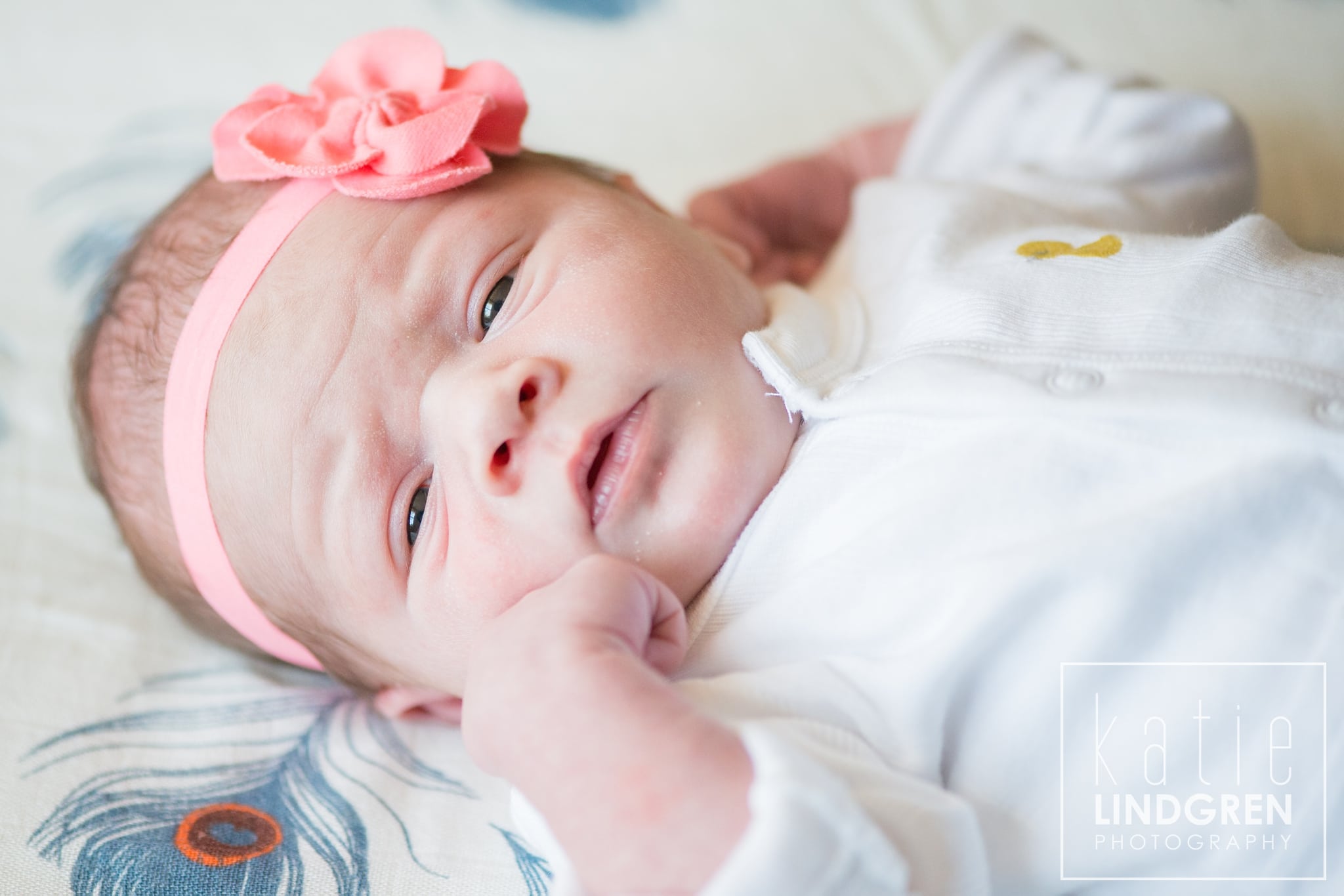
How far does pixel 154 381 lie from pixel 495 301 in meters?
0.37

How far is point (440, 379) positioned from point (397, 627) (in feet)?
0.84

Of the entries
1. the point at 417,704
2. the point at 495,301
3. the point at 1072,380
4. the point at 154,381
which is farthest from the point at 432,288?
the point at 1072,380

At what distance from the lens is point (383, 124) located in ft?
3.95

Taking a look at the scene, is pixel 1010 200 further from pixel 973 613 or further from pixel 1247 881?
Answer: pixel 1247 881

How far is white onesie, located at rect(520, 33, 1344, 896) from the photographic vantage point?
851 millimetres

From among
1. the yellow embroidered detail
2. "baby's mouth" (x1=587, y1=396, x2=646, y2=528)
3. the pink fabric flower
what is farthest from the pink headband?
the yellow embroidered detail

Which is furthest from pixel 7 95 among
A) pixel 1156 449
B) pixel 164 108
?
pixel 1156 449

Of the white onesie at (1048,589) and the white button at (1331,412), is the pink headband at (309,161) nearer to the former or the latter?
the white onesie at (1048,589)

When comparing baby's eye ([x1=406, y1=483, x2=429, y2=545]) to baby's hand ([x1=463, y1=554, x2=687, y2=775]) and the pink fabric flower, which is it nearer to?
baby's hand ([x1=463, y1=554, x2=687, y2=775])

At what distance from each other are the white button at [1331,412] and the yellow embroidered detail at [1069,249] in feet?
0.97

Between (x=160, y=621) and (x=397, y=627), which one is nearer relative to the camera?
(x=397, y=627)

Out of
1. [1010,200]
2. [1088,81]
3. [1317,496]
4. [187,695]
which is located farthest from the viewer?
[1088,81]

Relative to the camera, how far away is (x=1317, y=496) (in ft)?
2.83

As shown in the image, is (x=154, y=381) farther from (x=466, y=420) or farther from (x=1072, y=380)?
(x=1072, y=380)
